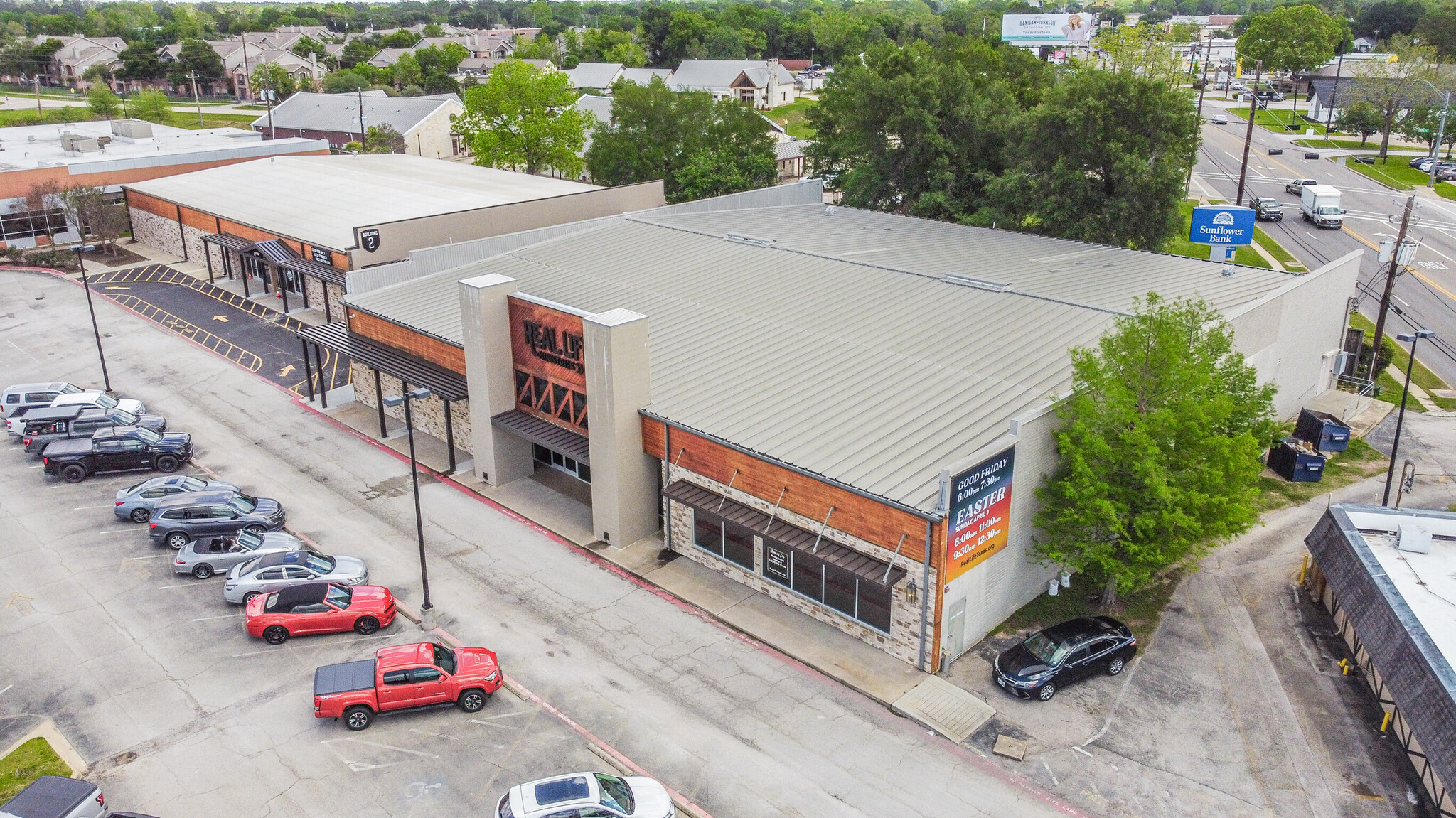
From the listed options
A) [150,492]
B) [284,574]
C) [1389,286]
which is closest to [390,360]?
[150,492]

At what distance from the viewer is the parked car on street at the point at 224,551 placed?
30000 millimetres

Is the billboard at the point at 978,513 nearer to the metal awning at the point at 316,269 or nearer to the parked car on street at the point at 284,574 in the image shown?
the parked car on street at the point at 284,574

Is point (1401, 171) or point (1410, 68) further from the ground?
point (1410, 68)

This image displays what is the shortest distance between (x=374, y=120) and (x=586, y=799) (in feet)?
355

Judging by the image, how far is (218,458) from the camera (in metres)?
38.4

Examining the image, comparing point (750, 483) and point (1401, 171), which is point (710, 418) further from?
point (1401, 171)

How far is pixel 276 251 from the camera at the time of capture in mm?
54812

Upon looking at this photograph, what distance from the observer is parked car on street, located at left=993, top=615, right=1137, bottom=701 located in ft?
80.5

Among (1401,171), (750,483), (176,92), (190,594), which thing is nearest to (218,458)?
(190,594)

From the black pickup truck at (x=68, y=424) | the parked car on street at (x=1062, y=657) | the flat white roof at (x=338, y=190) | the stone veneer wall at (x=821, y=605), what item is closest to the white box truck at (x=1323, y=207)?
the flat white roof at (x=338, y=190)

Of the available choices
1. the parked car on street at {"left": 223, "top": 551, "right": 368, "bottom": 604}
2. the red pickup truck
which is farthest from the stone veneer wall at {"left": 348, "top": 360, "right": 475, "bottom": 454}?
the red pickup truck

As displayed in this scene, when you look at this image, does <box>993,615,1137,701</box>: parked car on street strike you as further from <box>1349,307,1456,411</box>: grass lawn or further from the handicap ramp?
<box>1349,307,1456,411</box>: grass lawn

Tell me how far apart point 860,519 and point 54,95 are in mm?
182609

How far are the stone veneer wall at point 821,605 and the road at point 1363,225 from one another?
3562 cm
